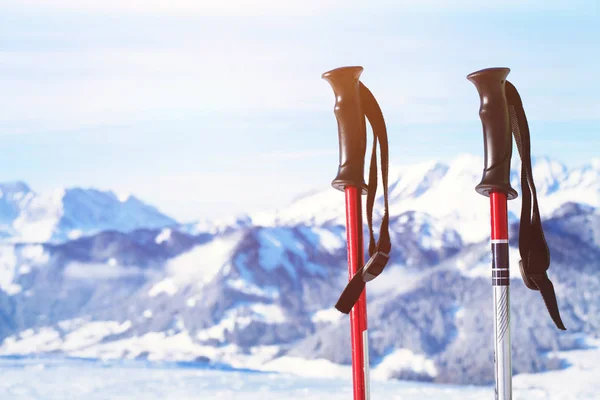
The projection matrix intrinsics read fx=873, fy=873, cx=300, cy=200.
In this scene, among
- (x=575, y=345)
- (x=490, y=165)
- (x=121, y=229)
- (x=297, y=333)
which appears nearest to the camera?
(x=490, y=165)

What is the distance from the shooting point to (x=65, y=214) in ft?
7.76

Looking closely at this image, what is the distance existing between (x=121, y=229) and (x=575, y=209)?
1164mm

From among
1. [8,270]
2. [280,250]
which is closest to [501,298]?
[280,250]

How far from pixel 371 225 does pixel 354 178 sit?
78 millimetres

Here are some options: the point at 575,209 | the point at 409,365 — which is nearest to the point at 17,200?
the point at 409,365

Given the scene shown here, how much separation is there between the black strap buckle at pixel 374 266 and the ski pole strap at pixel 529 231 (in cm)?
22

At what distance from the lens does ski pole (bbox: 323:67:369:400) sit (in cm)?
135

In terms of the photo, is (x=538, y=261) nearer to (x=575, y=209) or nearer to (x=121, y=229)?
(x=575, y=209)

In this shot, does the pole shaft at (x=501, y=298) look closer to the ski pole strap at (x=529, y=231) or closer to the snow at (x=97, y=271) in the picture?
the ski pole strap at (x=529, y=231)

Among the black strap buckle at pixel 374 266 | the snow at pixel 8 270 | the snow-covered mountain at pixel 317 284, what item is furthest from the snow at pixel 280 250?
the black strap buckle at pixel 374 266

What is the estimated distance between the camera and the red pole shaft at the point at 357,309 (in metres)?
1.37

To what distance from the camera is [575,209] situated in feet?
6.82

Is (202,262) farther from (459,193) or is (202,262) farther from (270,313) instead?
(459,193)

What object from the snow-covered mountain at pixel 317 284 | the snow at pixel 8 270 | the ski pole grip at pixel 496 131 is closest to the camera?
the ski pole grip at pixel 496 131
